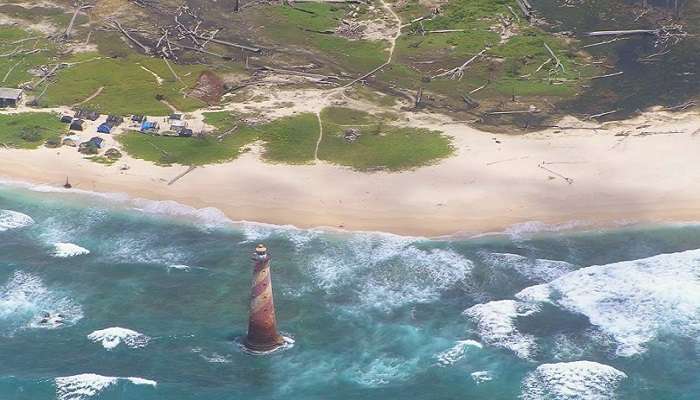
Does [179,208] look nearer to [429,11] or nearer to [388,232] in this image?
[388,232]

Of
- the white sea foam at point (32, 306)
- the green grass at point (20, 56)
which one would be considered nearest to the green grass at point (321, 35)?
the green grass at point (20, 56)

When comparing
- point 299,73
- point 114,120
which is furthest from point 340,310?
point 299,73

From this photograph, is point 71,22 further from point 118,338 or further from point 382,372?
point 382,372

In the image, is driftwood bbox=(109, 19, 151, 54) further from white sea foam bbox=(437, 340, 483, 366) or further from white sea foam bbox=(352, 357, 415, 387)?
white sea foam bbox=(437, 340, 483, 366)

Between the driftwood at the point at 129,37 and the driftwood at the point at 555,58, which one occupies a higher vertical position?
the driftwood at the point at 555,58

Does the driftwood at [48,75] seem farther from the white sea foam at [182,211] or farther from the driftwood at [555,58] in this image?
the driftwood at [555,58]

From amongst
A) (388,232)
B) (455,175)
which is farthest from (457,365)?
(455,175)
